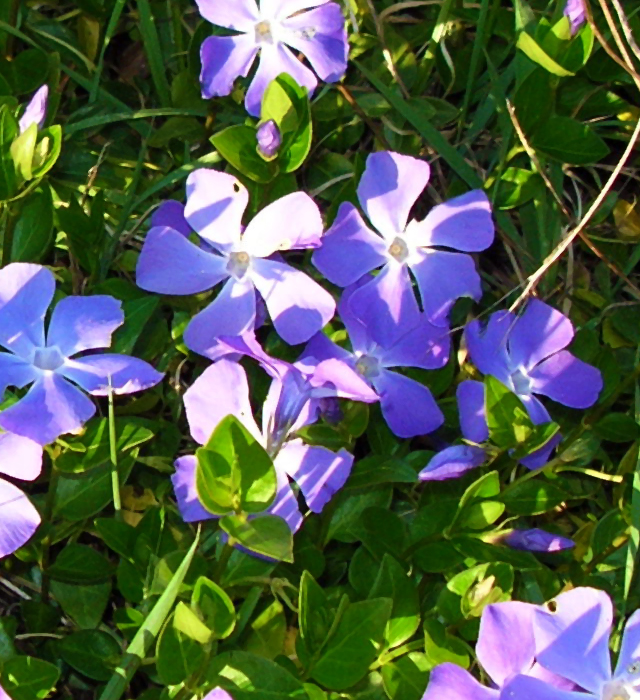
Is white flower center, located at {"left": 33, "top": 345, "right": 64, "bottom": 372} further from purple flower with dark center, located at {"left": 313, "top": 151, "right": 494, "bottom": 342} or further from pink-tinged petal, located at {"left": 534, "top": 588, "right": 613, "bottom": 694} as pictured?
pink-tinged petal, located at {"left": 534, "top": 588, "right": 613, "bottom": 694}

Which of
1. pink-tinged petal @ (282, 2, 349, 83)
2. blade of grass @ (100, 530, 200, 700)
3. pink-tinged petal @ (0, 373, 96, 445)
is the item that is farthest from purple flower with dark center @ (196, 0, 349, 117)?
blade of grass @ (100, 530, 200, 700)

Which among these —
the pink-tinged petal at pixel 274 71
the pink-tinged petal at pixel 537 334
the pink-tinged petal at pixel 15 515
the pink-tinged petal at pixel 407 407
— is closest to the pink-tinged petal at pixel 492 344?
the pink-tinged petal at pixel 537 334

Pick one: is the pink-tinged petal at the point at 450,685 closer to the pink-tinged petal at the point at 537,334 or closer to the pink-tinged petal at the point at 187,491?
the pink-tinged petal at the point at 187,491

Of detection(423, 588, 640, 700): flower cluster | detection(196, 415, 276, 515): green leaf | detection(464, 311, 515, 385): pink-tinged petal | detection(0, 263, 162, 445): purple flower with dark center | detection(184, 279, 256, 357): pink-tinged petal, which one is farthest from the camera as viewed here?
detection(464, 311, 515, 385): pink-tinged petal

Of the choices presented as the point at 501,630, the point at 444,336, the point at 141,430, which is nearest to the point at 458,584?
the point at 501,630

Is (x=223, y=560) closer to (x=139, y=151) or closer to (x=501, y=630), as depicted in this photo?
(x=501, y=630)

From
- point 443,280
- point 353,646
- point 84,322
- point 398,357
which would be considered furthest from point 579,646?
point 84,322

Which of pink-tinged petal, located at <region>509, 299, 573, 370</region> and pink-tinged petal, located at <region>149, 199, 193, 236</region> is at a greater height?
pink-tinged petal, located at <region>149, 199, 193, 236</region>
